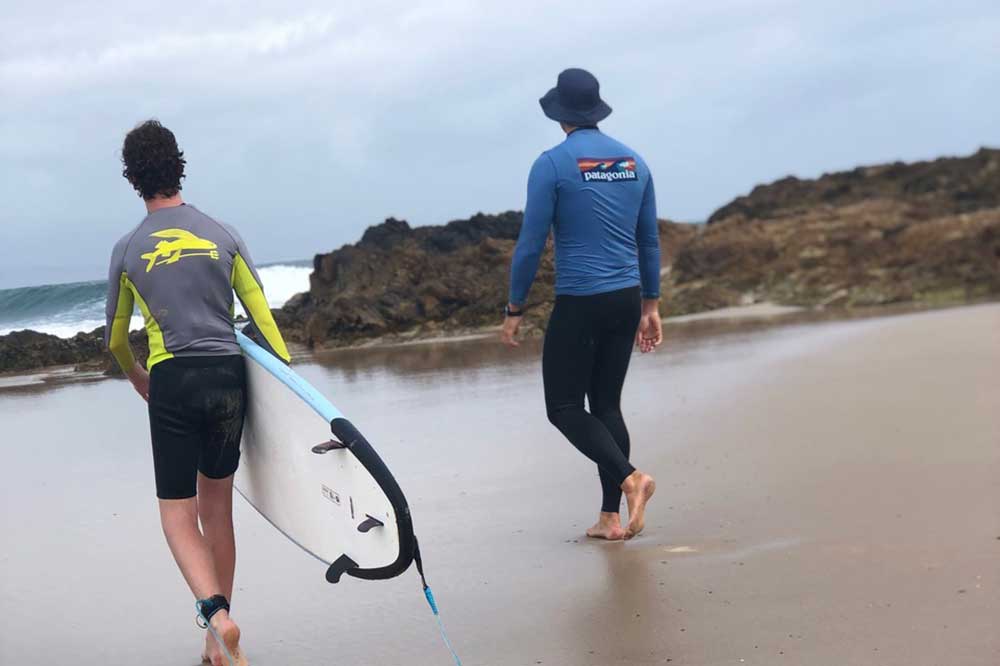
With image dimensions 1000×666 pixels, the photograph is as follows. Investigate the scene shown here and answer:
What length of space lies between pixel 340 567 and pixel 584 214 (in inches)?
72.3

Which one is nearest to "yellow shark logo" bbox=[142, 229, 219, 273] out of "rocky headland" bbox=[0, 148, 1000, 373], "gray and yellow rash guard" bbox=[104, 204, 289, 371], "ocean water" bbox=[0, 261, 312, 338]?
"gray and yellow rash guard" bbox=[104, 204, 289, 371]

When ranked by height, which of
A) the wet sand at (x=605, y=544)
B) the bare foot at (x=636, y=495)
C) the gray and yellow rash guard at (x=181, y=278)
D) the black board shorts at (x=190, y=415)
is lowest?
the wet sand at (x=605, y=544)

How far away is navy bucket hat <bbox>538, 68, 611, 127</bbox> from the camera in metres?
4.76

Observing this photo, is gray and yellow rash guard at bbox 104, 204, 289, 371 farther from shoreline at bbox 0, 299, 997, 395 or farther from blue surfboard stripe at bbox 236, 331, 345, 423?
shoreline at bbox 0, 299, 997, 395

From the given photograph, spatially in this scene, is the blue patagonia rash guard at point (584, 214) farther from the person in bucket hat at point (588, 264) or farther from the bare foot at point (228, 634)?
the bare foot at point (228, 634)

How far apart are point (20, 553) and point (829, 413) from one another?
4555mm

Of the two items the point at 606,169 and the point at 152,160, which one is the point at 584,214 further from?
the point at 152,160

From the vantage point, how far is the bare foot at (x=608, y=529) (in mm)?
4809

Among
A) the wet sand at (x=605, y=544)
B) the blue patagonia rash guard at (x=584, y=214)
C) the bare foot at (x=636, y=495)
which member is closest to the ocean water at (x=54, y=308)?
the wet sand at (x=605, y=544)

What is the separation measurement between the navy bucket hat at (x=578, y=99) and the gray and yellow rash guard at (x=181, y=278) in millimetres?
1652

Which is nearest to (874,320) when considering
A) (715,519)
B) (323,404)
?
(715,519)

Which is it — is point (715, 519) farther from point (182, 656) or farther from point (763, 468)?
point (182, 656)

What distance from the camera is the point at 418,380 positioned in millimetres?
10289

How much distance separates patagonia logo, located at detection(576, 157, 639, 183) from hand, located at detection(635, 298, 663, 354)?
0.56m
